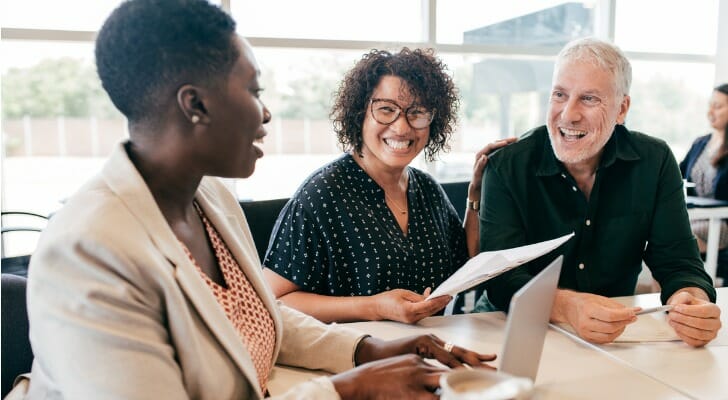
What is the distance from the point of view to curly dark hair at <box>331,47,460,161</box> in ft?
6.32

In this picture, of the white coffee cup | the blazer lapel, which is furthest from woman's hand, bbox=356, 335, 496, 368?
the white coffee cup

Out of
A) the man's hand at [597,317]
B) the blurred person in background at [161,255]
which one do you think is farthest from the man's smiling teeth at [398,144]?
the blurred person in background at [161,255]

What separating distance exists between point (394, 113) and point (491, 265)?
0.73m

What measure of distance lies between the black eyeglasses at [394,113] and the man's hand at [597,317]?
73cm

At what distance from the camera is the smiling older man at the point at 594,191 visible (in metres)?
1.79

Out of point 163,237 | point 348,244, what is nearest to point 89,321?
point 163,237

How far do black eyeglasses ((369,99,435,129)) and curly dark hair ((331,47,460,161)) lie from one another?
3 centimetres

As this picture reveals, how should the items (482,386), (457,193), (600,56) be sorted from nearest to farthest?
(482,386) < (600,56) < (457,193)

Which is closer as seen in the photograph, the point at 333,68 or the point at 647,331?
the point at 647,331

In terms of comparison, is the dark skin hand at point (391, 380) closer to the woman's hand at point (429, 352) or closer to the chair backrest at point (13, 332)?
the woman's hand at point (429, 352)

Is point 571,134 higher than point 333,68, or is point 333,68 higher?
point 333,68

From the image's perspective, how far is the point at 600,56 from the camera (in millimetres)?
1764

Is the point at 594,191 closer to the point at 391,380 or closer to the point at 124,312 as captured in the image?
the point at 391,380

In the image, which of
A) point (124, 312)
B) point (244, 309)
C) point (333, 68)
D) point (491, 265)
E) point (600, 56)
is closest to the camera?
point (124, 312)
